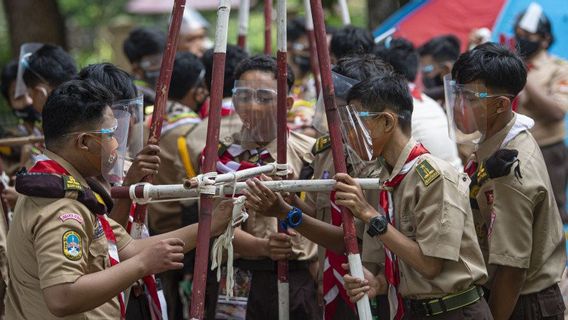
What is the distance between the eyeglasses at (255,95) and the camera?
4961 millimetres

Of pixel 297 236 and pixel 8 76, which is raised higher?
pixel 8 76

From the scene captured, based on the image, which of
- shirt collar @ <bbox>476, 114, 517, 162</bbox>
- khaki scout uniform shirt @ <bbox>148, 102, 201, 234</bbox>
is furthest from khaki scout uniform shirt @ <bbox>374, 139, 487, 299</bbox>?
khaki scout uniform shirt @ <bbox>148, 102, 201, 234</bbox>

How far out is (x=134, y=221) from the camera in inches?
183

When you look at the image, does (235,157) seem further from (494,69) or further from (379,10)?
(379,10)

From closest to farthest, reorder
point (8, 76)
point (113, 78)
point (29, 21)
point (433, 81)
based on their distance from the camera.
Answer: point (113, 78) → point (8, 76) → point (433, 81) → point (29, 21)

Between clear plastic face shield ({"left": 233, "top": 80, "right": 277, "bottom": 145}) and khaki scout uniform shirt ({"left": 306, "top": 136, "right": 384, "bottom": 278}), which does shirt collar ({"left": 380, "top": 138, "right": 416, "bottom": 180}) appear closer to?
khaki scout uniform shirt ({"left": 306, "top": 136, "right": 384, "bottom": 278})

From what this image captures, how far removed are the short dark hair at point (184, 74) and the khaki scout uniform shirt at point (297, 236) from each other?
66.3 inches

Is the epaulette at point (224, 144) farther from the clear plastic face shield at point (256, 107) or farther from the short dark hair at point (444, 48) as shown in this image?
the short dark hair at point (444, 48)

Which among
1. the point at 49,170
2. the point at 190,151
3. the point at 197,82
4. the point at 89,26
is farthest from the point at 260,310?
the point at 89,26

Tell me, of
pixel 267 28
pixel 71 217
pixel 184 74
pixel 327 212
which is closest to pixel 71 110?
pixel 71 217

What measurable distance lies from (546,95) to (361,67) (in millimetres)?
2811

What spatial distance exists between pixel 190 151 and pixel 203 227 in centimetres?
240

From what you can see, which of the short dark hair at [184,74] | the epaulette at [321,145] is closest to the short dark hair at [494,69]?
the epaulette at [321,145]

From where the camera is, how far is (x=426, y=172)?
4066 millimetres
